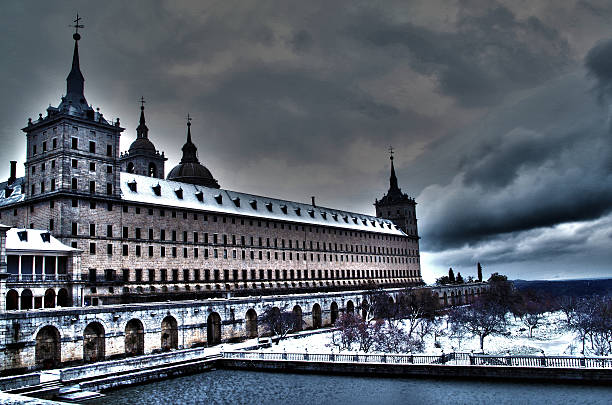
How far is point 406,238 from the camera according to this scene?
119312mm

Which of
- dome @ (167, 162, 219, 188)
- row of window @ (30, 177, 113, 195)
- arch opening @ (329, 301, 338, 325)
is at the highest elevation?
dome @ (167, 162, 219, 188)

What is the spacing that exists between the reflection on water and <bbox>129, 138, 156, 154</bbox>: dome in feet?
186

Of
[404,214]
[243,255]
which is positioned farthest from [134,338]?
[404,214]

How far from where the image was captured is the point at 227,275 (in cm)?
6956

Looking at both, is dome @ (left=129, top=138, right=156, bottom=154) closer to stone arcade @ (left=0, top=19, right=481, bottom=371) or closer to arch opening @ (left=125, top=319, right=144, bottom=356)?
stone arcade @ (left=0, top=19, right=481, bottom=371)

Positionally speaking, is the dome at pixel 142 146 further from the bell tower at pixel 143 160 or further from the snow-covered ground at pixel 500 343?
the snow-covered ground at pixel 500 343

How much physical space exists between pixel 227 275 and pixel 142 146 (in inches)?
1225

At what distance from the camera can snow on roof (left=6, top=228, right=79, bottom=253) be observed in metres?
46.2

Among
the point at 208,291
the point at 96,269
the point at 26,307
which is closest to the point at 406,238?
the point at 208,291

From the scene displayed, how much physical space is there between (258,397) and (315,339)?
2412 centimetres

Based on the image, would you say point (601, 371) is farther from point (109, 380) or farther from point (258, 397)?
point (109, 380)

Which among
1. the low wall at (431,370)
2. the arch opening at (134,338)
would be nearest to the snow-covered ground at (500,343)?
the low wall at (431,370)

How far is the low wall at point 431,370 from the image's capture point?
108ft

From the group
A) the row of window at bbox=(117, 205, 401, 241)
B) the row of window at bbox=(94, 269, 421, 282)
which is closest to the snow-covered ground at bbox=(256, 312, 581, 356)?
the row of window at bbox=(94, 269, 421, 282)
